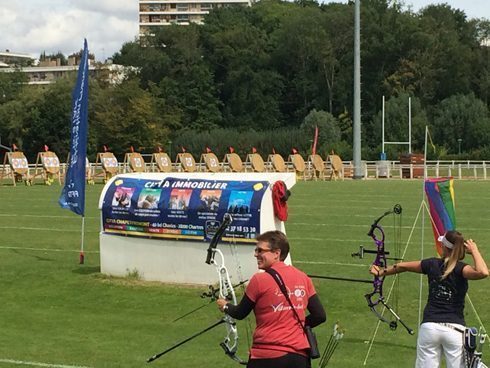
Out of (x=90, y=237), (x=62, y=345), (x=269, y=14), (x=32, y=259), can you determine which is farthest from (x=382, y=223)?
(x=269, y=14)

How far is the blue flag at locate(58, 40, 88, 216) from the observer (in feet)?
A: 53.8

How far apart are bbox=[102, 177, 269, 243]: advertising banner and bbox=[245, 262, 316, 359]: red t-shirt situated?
22.9ft

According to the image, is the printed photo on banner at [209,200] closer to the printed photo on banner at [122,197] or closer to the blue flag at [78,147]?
the printed photo on banner at [122,197]

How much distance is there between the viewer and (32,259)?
54.6 feet

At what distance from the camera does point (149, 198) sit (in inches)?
545

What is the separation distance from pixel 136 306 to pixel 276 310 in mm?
7005

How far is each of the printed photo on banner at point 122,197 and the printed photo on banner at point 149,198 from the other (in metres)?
0.25

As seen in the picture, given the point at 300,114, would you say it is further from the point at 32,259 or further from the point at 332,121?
the point at 32,259

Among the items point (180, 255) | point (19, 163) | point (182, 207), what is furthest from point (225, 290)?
point (19, 163)

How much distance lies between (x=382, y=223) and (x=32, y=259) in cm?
1037

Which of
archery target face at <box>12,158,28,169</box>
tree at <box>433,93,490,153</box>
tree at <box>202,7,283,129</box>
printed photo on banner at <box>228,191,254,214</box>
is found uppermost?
tree at <box>202,7,283,129</box>

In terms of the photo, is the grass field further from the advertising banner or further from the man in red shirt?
the man in red shirt

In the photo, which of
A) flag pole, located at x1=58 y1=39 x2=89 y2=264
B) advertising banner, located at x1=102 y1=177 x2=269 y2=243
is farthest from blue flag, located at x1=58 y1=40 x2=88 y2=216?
advertising banner, located at x1=102 y1=177 x2=269 y2=243

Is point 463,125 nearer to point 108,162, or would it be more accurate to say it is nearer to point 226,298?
point 108,162
